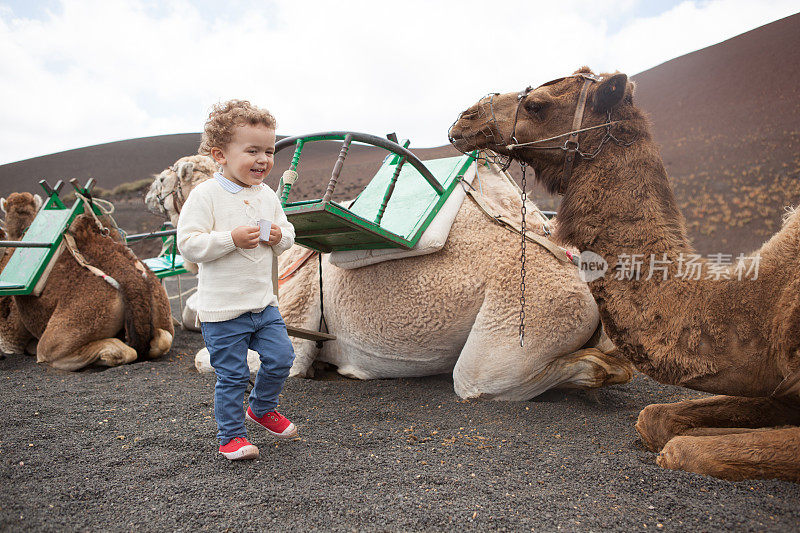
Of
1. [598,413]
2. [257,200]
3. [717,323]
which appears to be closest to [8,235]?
[257,200]

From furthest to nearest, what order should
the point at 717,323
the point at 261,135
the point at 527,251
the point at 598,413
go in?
the point at 527,251 < the point at 598,413 < the point at 261,135 < the point at 717,323

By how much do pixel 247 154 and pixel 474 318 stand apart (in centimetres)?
148

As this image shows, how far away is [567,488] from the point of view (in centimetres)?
185

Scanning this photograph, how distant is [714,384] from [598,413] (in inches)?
33.9

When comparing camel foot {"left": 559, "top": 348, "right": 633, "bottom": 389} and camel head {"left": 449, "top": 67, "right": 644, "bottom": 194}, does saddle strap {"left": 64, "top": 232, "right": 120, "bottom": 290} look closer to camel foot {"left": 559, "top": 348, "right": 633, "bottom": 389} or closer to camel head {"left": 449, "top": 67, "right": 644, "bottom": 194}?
camel head {"left": 449, "top": 67, "right": 644, "bottom": 194}

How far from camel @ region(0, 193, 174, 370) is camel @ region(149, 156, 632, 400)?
1.68 meters

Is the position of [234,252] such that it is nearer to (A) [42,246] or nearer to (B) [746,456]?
(B) [746,456]

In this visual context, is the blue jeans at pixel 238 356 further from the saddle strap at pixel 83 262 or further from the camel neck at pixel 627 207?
the saddle strap at pixel 83 262

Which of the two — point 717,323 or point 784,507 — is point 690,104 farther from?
point 784,507

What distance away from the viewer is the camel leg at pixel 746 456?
1760mm

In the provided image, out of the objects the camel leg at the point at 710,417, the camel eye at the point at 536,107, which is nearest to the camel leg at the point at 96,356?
the camel eye at the point at 536,107

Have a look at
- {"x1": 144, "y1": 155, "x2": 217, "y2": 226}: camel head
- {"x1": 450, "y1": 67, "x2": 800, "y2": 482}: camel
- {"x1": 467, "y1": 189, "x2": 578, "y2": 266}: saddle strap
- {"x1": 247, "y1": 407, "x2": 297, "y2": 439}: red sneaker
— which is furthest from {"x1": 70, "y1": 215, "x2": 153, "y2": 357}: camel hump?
{"x1": 450, "y1": 67, "x2": 800, "y2": 482}: camel

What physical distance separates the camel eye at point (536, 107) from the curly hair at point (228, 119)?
1131mm

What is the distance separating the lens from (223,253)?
2.08 meters
